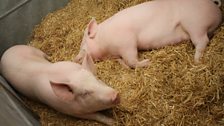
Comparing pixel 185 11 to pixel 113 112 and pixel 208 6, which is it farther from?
pixel 113 112

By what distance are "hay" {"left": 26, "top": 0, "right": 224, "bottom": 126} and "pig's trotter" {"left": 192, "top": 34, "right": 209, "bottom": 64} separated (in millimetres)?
36

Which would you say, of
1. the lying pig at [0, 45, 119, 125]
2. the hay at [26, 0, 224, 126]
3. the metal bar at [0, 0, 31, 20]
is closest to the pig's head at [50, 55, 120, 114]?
the lying pig at [0, 45, 119, 125]

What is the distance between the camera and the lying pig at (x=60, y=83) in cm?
245

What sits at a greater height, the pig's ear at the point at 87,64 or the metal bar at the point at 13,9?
the metal bar at the point at 13,9

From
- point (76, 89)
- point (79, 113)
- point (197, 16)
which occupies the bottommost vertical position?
point (79, 113)

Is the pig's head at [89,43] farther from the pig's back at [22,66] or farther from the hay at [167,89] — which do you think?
the pig's back at [22,66]

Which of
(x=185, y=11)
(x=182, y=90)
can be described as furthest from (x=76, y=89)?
(x=185, y=11)

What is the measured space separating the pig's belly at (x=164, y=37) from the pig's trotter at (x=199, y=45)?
121mm

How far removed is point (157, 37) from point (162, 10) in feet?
0.65

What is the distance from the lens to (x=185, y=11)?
2.93 metres

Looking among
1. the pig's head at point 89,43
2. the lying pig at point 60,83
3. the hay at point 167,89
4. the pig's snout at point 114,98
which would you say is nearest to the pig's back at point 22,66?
the lying pig at point 60,83

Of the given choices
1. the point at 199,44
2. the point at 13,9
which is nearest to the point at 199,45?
the point at 199,44

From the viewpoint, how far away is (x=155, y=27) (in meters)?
2.96

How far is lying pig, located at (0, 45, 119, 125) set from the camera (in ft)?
8.04
